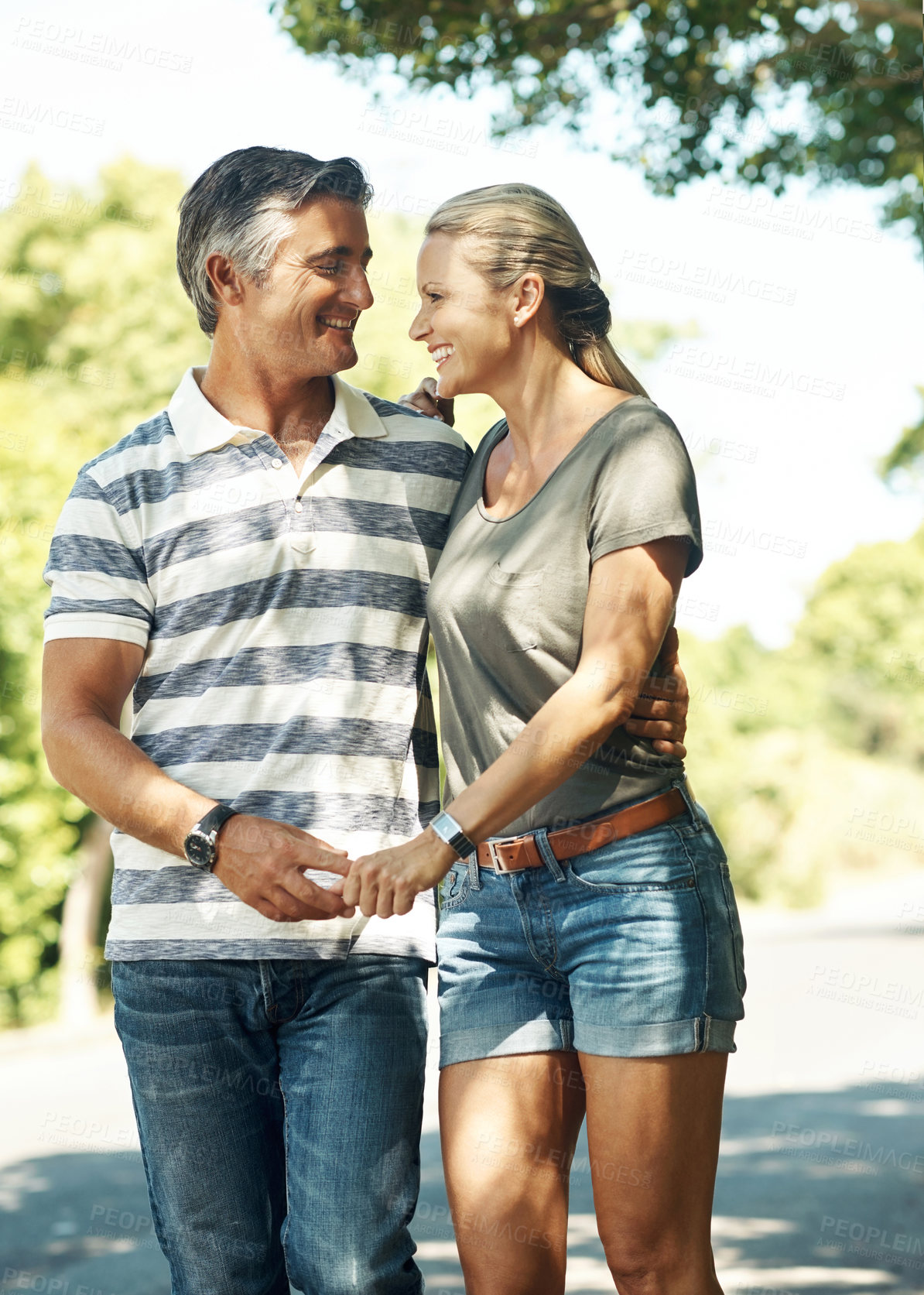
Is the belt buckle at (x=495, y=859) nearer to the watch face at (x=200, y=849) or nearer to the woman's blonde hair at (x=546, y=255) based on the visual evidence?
the watch face at (x=200, y=849)

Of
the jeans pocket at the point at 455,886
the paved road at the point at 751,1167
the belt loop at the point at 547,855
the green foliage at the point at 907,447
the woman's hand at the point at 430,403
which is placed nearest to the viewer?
the belt loop at the point at 547,855

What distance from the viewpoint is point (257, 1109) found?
260 centimetres

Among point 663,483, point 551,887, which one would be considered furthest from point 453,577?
point 551,887

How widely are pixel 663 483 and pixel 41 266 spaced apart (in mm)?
19026


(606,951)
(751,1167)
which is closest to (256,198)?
(606,951)

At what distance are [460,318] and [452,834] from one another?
3.15ft

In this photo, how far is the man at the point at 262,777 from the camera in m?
2.51

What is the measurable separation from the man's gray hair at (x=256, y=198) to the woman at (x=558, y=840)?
0.24 m

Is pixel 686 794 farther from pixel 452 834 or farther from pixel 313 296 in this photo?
pixel 313 296

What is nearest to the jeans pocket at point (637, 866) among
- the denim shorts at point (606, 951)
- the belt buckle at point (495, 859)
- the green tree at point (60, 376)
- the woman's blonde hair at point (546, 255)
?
the denim shorts at point (606, 951)

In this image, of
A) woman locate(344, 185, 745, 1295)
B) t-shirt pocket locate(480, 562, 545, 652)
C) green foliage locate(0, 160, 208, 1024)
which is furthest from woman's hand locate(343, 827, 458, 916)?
green foliage locate(0, 160, 208, 1024)

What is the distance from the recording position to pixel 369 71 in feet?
14.7

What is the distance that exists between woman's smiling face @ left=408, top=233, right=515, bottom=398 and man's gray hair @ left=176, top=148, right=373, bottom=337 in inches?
9.0

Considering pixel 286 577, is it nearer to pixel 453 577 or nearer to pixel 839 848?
pixel 453 577
